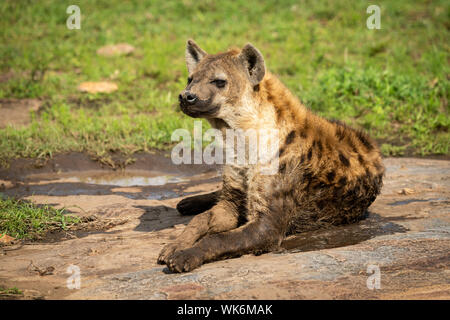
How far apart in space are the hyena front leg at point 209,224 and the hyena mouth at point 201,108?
61 cm

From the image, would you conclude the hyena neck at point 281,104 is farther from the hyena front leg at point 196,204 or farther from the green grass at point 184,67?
the green grass at point 184,67

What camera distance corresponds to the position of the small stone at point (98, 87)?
7143mm

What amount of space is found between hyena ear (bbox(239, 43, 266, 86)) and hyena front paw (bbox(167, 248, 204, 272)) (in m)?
1.16

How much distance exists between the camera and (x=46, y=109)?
22.0 ft

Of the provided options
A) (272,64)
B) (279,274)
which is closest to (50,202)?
(279,274)

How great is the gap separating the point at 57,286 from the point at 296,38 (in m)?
6.16

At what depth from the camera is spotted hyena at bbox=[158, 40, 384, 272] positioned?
358 cm

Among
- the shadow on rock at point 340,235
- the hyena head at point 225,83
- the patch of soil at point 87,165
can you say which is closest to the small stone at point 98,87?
the patch of soil at point 87,165

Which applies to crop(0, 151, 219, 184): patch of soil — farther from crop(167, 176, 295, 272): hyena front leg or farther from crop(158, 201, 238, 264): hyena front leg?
crop(167, 176, 295, 272): hyena front leg

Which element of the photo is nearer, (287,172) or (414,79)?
(287,172)

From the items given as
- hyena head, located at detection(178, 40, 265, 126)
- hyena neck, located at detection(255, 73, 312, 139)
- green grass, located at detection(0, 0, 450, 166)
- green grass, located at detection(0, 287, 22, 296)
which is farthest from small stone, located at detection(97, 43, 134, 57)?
green grass, located at detection(0, 287, 22, 296)

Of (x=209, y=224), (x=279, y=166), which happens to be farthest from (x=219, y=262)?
(x=279, y=166)

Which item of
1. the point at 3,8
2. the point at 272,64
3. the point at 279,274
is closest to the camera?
the point at 279,274
